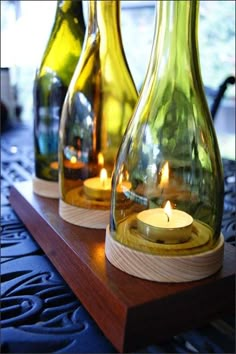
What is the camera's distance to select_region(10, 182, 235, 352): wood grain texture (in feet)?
1.01

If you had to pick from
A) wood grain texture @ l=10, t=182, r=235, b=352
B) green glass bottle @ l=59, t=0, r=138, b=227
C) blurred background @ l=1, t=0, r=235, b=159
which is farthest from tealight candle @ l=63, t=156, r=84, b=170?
blurred background @ l=1, t=0, r=235, b=159

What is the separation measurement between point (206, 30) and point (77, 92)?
4.61ft

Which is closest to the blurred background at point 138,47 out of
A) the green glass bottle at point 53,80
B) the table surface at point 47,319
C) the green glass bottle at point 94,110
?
the green glass bottle at point 53,80

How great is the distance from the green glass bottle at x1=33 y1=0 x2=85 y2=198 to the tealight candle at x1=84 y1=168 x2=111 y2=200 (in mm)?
69

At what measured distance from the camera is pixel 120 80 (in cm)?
50

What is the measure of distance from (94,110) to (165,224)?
0.62 feet

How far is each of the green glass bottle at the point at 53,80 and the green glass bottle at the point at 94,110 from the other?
0.06 m

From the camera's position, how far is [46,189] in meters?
0.55

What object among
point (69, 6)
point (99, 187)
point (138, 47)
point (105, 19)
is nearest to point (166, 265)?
point (99, 187)

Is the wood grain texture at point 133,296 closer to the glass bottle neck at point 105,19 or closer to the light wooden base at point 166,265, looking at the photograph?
the light wooden base at point 166,265

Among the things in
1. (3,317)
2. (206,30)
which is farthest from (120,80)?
(206,30)

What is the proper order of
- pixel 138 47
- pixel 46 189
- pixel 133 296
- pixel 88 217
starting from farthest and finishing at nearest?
pixel 138 47
pixel 46 189
pixel 88 217
pixel 133 296

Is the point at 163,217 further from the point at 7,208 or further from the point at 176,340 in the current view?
the point at 7,208

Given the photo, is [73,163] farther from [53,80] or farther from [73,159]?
[53,80]
